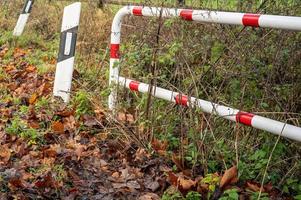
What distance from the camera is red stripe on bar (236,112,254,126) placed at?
3.19 metres

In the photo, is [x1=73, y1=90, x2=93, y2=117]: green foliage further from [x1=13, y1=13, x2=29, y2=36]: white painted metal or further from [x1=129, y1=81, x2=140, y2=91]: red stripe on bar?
[x1=13, y1=13, x2=29, y2=36]: white painted metal

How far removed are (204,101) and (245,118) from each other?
0.40 metres

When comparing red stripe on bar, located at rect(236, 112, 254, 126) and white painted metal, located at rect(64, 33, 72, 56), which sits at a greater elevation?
white painted metal, located at rect(64, 33, 72, 56)

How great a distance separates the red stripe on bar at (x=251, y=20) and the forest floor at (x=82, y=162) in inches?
39.6

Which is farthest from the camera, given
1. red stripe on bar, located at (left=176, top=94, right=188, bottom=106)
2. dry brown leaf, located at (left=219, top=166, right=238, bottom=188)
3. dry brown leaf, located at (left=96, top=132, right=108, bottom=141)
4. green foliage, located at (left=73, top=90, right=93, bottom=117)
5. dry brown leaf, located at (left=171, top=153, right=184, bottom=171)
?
green foliage, located at (left=73, top=90, right=93, bottom=117)

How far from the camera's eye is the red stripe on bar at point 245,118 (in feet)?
10.5

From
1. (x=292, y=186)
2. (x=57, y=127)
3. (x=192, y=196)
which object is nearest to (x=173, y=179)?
(x=192, y=196)

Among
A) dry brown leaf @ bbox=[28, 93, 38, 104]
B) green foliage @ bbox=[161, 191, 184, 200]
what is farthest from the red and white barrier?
dry brown leaf @ bbox=[28, 93, 38, 104]

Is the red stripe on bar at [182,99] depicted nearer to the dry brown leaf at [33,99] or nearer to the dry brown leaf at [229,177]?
the dry brown leaf at [229,177]

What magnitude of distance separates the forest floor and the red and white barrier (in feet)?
1.13

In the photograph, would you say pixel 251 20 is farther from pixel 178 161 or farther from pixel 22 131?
pixel 22 131

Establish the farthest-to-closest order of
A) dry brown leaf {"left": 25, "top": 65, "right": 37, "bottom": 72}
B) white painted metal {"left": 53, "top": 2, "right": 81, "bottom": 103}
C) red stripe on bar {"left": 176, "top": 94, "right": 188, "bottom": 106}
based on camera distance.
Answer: dry brown leaf {"left": 25, "top": 65, "right": 37, "bottom": 72}, white painted metal {"left": 53, "top": 2, "right": 81, "bottom": 103}, red stripe on bar {"left": 176, "top": 94, "right": 188, "bottom": 106}

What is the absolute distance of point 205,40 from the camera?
3918mm

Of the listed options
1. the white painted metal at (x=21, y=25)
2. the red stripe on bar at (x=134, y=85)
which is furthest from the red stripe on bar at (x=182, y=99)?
the white painted metal at (x=21, y=25)
